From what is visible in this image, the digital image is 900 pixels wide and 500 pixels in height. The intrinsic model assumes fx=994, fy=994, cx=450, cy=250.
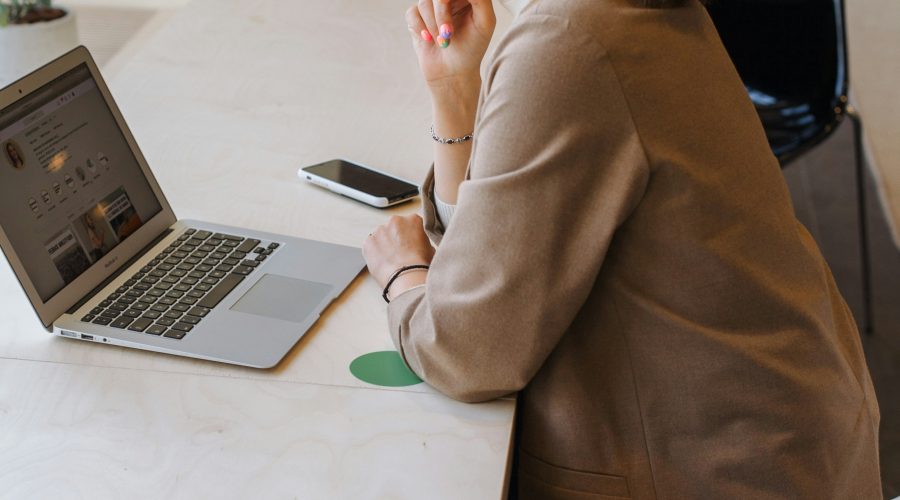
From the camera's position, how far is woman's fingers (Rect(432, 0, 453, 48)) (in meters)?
1.08

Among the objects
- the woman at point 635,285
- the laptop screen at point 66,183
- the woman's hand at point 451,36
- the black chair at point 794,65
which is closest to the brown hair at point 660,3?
the woman at point 635,285

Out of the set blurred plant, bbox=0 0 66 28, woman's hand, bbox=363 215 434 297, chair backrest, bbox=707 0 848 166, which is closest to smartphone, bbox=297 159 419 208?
woman's hand, bbox=363 215 434 297

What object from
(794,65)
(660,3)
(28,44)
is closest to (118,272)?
(660,3)

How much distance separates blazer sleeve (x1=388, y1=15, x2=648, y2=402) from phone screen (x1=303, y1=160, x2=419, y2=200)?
1.36 feet

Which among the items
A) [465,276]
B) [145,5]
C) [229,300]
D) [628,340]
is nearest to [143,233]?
[229,300]

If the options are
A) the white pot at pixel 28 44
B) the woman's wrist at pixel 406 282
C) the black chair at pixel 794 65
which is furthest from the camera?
the white pot at pixel 28 44

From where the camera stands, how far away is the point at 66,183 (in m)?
1.05

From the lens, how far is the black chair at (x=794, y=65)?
2.24m

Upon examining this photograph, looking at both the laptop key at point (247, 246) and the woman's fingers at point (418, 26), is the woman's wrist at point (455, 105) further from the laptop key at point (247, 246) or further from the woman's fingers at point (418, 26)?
the laptop key at point (247, 246)

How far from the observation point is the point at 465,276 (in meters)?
0.86

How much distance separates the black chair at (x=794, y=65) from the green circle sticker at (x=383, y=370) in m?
1.47

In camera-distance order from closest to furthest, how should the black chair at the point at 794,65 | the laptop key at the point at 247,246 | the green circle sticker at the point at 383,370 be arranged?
the green circle sticker at the point at 383,370 → the laptop key at the point at 247,246 → the black chair at the point at 794,65

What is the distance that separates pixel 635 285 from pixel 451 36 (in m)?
0.39

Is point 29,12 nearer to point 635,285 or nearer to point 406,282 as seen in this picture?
point 406,282
